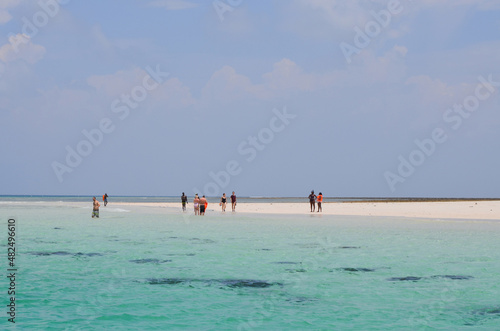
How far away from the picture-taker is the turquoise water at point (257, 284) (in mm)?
12555

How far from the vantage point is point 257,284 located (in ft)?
54.5

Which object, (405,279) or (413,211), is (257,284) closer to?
(405,279)

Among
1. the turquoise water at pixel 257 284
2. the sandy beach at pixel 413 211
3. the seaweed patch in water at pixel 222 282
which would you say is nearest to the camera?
the turquoise water at pixel 257 284

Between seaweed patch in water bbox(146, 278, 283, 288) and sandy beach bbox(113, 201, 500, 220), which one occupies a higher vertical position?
sandy beach bbox(113, 201, 500, 220)

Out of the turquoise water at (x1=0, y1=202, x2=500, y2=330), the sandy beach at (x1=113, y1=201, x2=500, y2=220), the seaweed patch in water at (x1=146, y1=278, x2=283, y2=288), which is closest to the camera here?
the turquoise water at (x1=0, y1=202, x2=500, y2=330)

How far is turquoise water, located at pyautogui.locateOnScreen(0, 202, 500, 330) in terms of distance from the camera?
41.2 feet

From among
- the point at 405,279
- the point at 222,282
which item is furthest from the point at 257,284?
the point at 405,279

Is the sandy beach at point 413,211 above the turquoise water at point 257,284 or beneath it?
above

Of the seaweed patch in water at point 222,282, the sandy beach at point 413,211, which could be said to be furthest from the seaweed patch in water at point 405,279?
the sandy beach at point 413,211

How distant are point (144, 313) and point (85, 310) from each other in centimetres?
142

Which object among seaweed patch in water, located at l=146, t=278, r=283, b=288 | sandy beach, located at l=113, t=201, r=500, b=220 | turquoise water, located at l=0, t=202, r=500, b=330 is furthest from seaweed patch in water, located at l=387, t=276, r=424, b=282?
sandy beach, located at l=113, t=201, r=500, b=220

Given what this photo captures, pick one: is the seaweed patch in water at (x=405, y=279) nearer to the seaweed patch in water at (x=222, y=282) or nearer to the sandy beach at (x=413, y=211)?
the seaweed patch in water at (x=222, y=282)

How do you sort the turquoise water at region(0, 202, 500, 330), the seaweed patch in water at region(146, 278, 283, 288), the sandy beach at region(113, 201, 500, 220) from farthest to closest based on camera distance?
1. the sandy beach at region(113, 201, 500, 220)
2. the seaweed patch in water at region(146, 278, 283, 288)
3. the turquoise water at region(0, 202, 500, 330)

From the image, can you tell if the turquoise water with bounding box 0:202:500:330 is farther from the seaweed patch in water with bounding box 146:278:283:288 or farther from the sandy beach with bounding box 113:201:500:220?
the sandy beach with bounding box 113:201:500:220
